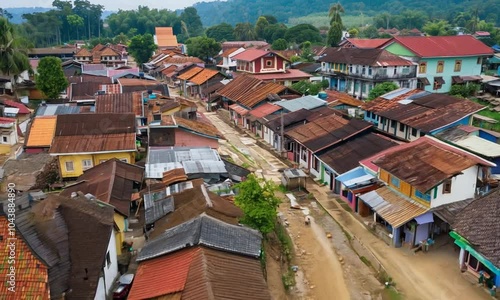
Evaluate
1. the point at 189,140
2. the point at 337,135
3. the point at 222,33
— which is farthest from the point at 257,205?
the point at 222,33

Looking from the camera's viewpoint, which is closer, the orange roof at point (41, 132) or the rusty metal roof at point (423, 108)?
the rusty metal roof at point (423, 108)

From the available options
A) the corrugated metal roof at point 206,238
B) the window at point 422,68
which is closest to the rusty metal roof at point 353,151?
the corrugated metal roof at point 206,238

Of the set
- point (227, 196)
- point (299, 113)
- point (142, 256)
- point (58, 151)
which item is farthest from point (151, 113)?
point (142, 256)

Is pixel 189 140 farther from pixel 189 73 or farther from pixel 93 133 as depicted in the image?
pixel 189 73

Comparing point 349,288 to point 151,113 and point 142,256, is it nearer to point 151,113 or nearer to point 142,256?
point 142,256

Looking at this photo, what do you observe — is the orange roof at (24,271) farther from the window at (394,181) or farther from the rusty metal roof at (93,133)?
the window at (394,181)

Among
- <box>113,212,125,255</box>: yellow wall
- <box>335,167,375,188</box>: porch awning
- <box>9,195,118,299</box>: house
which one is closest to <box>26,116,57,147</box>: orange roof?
<box>113,212,125,255</box>: yellow wall
